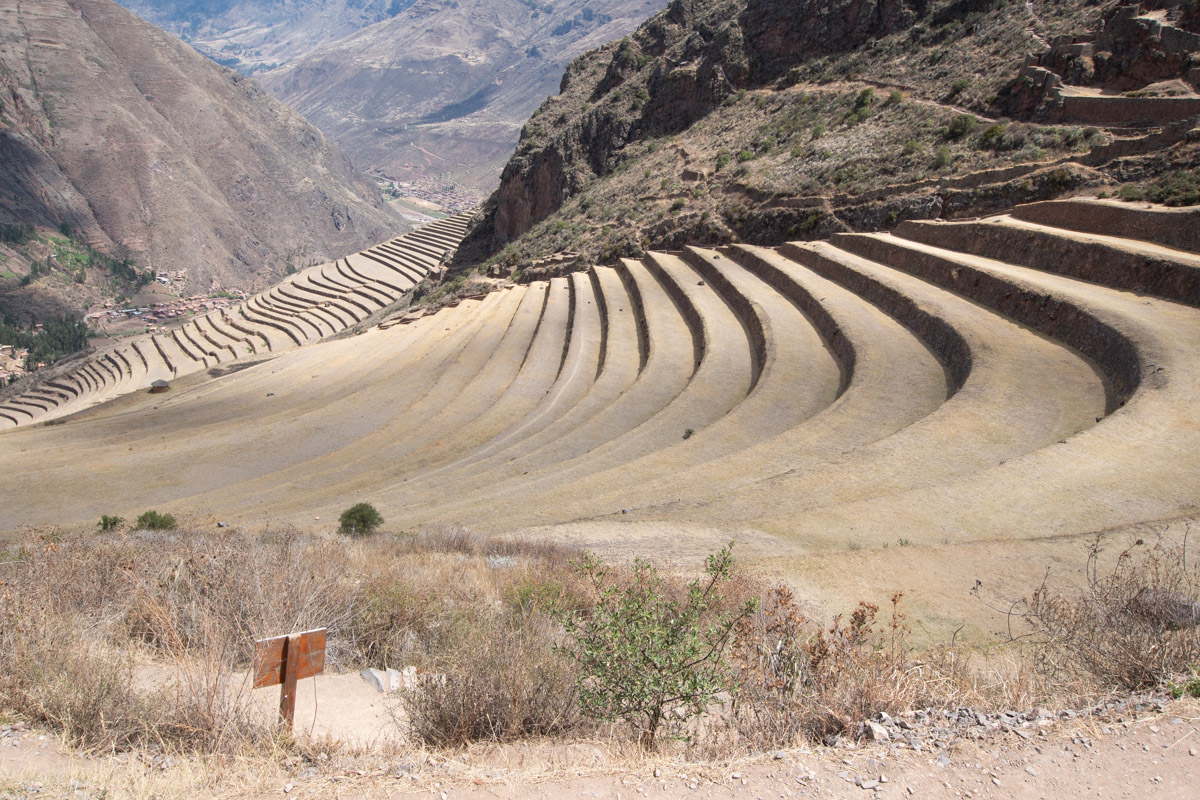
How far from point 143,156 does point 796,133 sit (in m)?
142

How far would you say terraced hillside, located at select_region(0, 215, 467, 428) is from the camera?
5203cm

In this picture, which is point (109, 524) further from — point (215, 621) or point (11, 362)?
point (11, 362)

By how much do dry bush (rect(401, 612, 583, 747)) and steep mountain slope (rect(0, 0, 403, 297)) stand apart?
14211cm

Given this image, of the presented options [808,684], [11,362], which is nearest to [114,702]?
[808,684]

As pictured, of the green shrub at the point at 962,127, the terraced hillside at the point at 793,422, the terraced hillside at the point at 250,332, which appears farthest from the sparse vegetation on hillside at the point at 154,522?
the terraced hillside at the point at 250,332

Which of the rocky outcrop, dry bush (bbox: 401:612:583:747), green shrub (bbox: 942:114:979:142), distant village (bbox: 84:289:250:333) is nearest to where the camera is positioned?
dry bush (bbox: 401:612:583:747)

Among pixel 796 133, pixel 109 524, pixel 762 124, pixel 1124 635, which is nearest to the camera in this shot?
pixel 1124 635

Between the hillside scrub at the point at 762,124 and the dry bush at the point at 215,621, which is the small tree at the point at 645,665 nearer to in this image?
the dry bush at the point at 215,621

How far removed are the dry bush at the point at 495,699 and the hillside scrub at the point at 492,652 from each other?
14 millimetres

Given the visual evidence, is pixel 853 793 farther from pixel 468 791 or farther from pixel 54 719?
pixel 54 719

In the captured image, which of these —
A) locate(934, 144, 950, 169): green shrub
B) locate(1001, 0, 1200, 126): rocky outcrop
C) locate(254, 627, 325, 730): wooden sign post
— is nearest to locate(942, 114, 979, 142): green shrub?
locate(934, 144, 950, 169): green shrub

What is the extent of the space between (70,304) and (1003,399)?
5178 inches

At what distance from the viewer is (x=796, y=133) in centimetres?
3312

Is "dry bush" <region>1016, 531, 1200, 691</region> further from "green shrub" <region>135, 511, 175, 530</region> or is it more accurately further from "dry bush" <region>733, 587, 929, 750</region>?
"green shrub" <region>135, 511, 175, 530</region>
